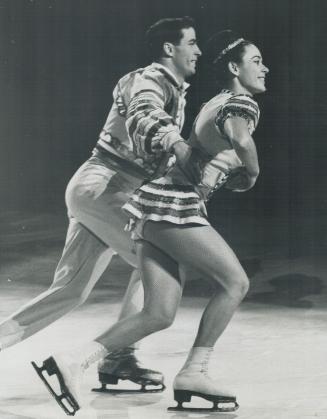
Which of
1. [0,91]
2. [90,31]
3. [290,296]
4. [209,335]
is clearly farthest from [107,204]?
[0,91]

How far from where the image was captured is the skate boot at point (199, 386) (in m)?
3.91

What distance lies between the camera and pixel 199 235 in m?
3.88

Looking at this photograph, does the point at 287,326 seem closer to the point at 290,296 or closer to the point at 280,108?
the point at 290,296

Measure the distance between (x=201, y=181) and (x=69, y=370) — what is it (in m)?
0.81

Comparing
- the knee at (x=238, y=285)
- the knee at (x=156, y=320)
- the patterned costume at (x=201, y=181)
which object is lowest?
the knee at (x=156, y=320)

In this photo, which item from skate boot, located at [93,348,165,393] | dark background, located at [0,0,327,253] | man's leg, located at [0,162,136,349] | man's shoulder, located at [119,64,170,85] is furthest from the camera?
dark background, located at [0,0,327,253]

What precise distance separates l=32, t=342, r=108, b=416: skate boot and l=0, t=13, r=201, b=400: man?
462 millimetres

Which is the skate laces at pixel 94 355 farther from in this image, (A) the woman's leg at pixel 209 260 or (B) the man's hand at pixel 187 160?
(B) the man's hand at pixel 187 160

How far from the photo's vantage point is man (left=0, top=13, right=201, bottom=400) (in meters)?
4.33

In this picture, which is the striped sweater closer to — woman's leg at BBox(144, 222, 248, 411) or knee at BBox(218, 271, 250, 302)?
woman's leg at BBox(144, 222, 248, 411)

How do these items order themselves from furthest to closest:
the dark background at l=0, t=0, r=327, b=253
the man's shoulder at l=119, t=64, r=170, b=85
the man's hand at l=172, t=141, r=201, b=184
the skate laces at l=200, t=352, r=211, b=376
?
the dark background at l=0, t=0, r=327, b=253 → the man's shoulder at l=119, t=64, r=170, b=85 → the skate laces at l=200, t=352, r=211, b=376 → the man's hand at l=172, t=141, r=201, b=184

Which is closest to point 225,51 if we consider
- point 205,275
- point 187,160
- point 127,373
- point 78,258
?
point 187,160

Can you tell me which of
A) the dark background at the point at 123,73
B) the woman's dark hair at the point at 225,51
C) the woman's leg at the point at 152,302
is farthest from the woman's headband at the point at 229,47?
the dark background at the point at 123,73

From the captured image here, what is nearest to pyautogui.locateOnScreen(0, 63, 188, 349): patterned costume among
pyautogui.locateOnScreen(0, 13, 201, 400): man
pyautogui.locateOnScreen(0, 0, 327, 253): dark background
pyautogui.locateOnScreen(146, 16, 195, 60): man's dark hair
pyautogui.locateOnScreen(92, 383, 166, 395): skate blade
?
pyautogui.locateOnScreen(0, 13, 201, 400): man
